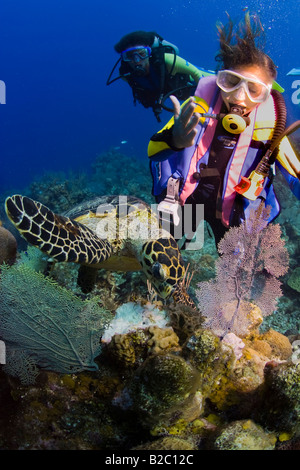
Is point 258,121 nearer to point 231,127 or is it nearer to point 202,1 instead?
point 231,127

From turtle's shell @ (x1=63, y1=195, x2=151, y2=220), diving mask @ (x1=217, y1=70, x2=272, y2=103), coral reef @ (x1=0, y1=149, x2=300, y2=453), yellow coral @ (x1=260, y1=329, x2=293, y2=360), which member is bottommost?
yellow coral @ (x1=260, y1=329, x2=293, y2=360)

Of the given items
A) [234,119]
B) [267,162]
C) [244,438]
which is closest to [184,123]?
[234,119]

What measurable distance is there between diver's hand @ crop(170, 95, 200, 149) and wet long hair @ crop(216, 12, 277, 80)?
1.10 m

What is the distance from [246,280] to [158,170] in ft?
6.78

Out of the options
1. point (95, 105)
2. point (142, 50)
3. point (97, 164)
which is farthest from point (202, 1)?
point (142, 50)

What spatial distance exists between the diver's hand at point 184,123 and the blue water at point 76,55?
8571cm

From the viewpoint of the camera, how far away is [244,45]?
318cm

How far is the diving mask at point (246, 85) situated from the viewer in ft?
10.1

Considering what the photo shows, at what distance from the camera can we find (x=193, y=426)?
6.29 feet

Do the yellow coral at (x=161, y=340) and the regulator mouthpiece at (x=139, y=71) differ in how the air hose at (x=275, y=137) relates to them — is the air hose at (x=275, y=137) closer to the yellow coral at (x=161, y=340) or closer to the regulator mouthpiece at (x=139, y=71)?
the yellow coral at (x=161, y=340)

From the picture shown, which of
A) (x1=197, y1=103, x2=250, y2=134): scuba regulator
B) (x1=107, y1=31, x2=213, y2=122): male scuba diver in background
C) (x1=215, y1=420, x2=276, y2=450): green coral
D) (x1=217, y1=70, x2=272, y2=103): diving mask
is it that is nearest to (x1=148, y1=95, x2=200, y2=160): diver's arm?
(x1=197, y1=103, x2=250, y2=134): scuba regulator

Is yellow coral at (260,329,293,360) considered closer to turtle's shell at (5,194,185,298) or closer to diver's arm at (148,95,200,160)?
turtle's shell at (5,194,185,298)

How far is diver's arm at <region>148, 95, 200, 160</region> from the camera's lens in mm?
2723

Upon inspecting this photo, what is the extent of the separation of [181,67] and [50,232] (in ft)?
23.5
